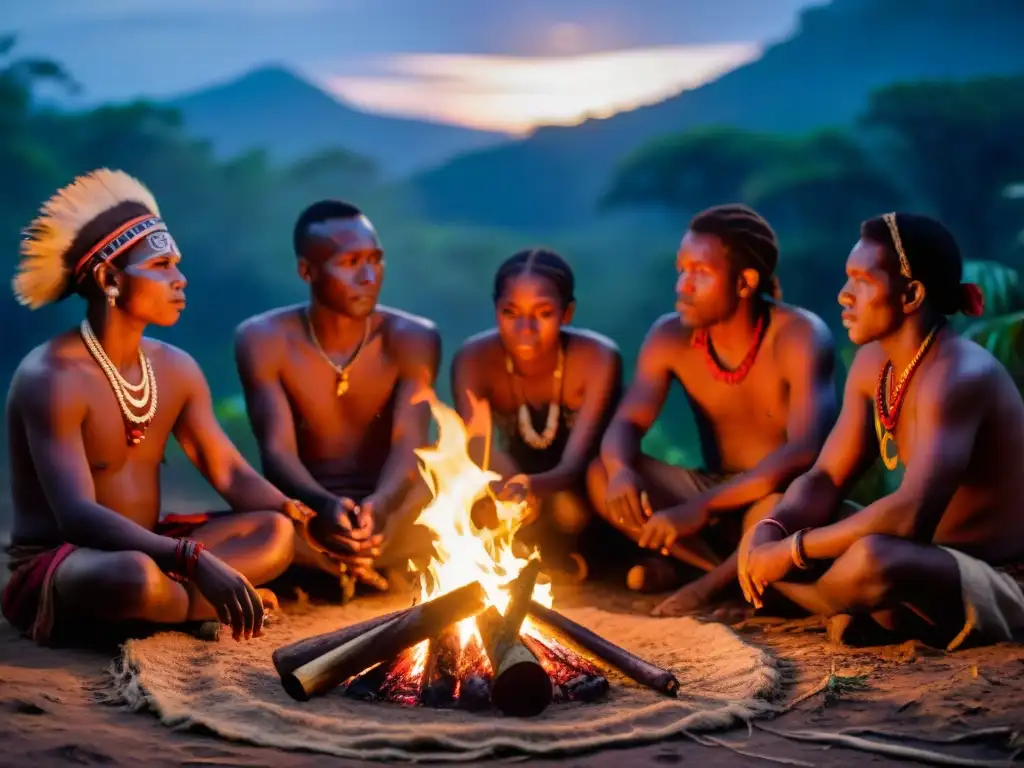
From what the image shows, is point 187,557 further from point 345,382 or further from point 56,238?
point 345,382

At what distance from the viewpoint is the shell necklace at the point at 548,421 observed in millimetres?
6680

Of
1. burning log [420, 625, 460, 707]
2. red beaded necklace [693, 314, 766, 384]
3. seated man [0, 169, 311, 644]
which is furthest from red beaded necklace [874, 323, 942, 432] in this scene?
seated man [0, 169, 311, 644]

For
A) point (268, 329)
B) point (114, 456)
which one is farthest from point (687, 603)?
point (114, 456)

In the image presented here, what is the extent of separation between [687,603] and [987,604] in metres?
1.52

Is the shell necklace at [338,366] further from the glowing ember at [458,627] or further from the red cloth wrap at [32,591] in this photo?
the red cloth wrap at [32,591]

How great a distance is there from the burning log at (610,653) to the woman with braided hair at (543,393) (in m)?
1.74

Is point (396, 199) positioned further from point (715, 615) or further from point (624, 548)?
point (715, 615)

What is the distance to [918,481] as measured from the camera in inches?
189

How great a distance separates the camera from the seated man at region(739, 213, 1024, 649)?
188 inches

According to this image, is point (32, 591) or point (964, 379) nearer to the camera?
point (964, 379)

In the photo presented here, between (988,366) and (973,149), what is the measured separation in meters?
13.3

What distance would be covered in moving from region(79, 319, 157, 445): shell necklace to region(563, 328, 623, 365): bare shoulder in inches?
88.8

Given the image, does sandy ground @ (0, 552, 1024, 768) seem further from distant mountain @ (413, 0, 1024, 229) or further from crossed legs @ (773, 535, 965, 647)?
distant mountain @ (413, 0, 1024, 229)

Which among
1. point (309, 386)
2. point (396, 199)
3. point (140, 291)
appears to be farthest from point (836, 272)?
point (140, 291)
